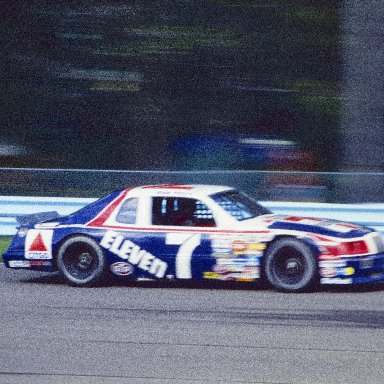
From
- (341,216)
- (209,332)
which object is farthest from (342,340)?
(341,216)

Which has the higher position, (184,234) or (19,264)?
(184,234)

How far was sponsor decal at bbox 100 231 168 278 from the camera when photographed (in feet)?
34.0

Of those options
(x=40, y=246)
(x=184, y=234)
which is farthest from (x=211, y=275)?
(x=40, y=246)

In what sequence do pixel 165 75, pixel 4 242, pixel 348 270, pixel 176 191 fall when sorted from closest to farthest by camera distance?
pixel 348 270 → pixel 176 191 → pixel 4 242 → pixel 165 75

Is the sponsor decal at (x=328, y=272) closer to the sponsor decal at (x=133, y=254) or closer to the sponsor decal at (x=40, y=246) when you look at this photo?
the sponsor decal at (x=133, y=254)

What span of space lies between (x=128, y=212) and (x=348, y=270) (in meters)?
2.49

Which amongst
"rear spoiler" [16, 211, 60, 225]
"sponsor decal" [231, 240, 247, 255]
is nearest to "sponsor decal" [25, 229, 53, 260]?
"rear spoiler" [16, 211, 60, 225]

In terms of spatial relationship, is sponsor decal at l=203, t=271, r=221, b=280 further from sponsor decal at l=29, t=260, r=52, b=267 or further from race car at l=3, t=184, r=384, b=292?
sponsor decal at l=29, t=260, r=52, b=267

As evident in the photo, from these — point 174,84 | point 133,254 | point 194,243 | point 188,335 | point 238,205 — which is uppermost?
point 174,84

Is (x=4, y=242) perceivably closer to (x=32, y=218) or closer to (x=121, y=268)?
(x=32, y=218)

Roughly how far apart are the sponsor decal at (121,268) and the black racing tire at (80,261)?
118 mm

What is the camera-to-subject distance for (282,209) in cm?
1380

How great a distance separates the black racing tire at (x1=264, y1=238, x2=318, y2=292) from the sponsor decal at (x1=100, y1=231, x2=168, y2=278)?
1.13 metres

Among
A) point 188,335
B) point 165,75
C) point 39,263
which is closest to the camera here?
point 188,335
